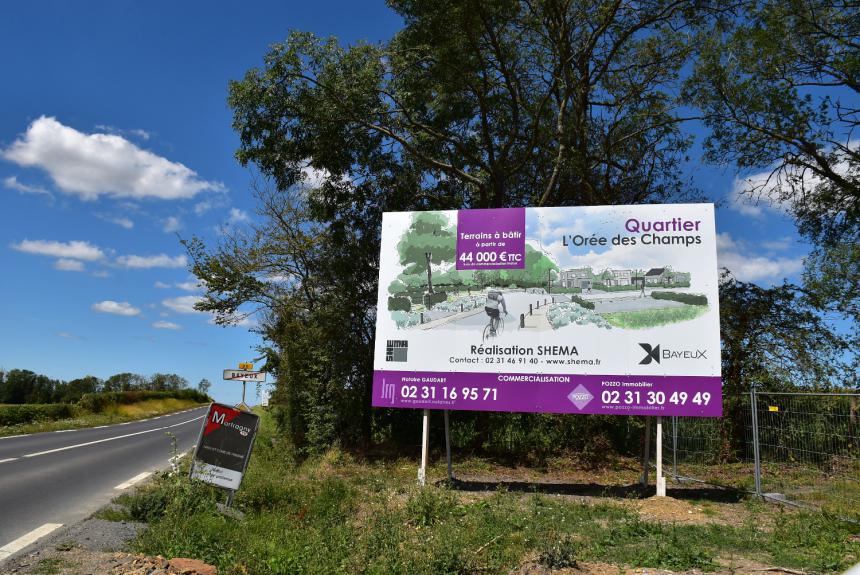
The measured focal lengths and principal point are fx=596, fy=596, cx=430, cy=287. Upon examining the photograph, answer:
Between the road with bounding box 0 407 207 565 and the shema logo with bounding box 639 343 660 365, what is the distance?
879 centimetres

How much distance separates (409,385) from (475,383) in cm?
124

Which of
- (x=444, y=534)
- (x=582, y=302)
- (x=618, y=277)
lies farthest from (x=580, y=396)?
(x=444, y=534)

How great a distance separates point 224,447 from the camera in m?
8.66

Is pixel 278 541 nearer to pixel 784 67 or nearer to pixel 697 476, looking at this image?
pixel 697 476

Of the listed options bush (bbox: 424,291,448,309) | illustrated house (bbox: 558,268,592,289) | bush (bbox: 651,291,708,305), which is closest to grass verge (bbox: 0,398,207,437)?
bush (bbox: 424,291,448,309)

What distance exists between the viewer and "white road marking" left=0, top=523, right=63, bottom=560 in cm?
625

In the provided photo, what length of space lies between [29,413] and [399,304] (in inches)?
1064

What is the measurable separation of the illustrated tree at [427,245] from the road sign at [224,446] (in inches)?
163

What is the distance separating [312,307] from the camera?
724 inches

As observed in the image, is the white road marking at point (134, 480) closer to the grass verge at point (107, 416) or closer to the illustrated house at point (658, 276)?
the illustrated house at point (658, 276)

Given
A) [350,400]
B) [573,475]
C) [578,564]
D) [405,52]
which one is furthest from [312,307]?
[578,564]

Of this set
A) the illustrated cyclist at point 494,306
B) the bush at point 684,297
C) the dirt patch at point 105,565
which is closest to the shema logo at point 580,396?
the illustrated cyclist at point 494,306

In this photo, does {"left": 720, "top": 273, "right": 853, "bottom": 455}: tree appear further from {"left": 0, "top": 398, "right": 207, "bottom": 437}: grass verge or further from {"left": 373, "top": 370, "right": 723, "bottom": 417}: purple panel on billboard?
{"left": 0, "top": 398, "right": 207, "bottom": 437}: grass verge

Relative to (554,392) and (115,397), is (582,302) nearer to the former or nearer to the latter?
(554,392)
